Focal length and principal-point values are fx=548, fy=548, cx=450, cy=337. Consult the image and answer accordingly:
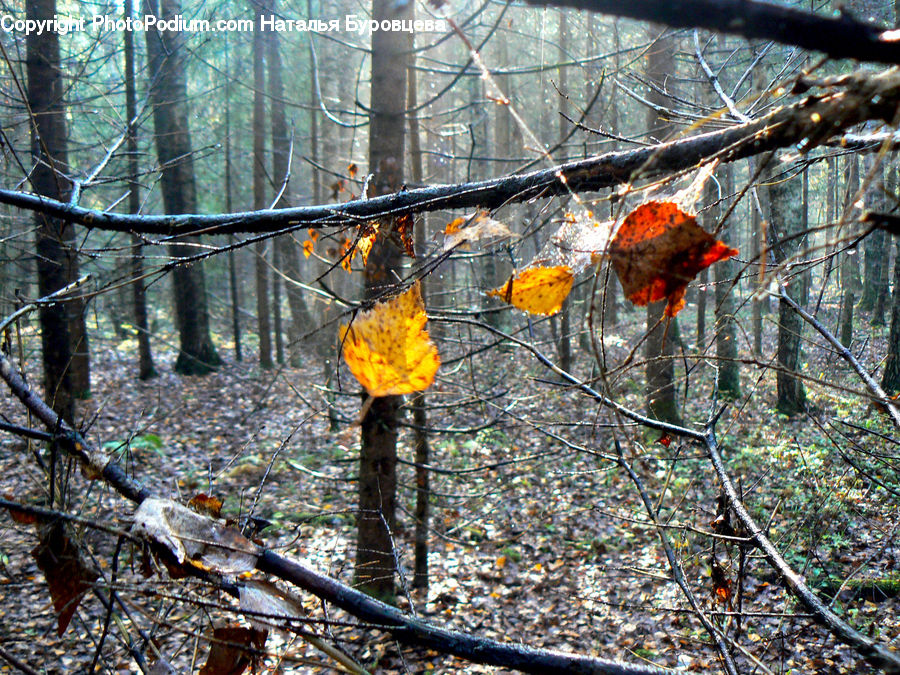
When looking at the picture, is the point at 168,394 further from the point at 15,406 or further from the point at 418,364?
the point at 418,364

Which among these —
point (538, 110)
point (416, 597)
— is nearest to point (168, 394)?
point (416, 597)

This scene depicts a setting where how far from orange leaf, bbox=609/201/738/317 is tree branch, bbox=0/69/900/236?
125 millimetres

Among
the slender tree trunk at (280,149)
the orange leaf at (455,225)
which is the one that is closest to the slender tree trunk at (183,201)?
the slender tree trunk at (280,149)

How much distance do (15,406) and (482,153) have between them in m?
14.1

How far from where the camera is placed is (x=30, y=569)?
5.43 m

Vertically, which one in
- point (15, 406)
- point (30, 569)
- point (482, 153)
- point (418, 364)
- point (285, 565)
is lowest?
point (30, 569)

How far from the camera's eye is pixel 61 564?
205 cm

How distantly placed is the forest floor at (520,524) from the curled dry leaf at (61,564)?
7cm

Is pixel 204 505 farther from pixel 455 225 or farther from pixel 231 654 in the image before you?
pixel 455 225

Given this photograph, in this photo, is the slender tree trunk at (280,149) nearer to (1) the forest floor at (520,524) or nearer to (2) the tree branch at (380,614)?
(1) the forest floor at (520,524)

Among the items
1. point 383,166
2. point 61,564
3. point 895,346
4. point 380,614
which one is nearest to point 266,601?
point 380,614

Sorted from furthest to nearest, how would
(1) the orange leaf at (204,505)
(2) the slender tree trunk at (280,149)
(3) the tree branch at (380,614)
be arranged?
(2) the slender tree trunk at (280,149), (1) the orange leaf at (204,505), (3) the tree branch at (380,614)

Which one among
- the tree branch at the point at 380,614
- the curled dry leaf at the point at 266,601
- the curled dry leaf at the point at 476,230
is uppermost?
the curled dry leaf at the point at 476,230

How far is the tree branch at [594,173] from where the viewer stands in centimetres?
112
